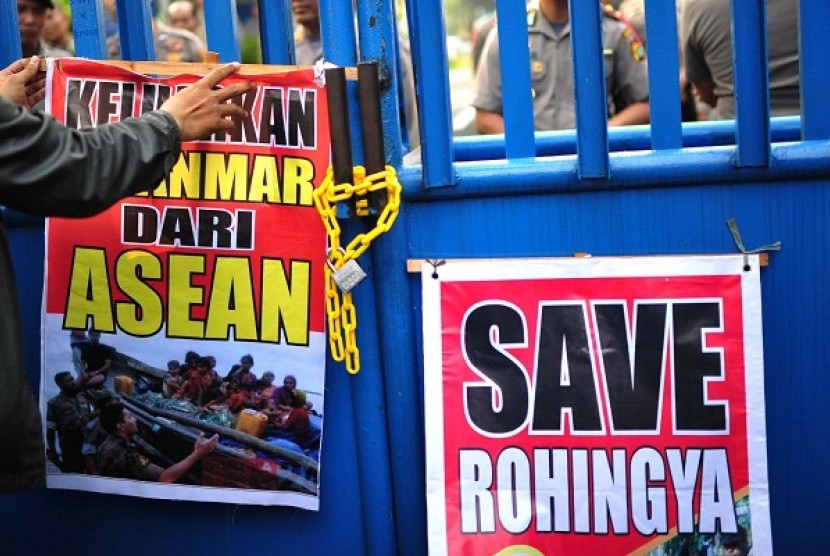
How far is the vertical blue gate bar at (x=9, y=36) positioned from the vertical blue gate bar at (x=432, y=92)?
40.9 inches

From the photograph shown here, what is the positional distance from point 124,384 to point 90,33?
903 millimetres

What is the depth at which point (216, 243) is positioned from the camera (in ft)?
9.09

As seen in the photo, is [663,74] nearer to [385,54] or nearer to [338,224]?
[385,54]

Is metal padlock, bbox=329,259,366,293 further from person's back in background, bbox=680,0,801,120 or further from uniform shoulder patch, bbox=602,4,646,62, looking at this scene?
uniform shoulder patch, bbox=602,4,646,62

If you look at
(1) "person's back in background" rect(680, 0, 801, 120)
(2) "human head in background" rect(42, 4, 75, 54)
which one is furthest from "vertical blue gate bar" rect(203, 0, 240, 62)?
(2) "human head in background" rect(42, 4, 75, 54)

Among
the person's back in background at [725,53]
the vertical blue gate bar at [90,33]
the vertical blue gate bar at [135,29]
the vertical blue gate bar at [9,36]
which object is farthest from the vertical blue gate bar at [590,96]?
the person's back in background at [725,53]

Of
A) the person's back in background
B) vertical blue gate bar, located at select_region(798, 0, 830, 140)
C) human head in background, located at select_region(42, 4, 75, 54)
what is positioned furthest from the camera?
human head in background, located at select_region(42, 4, 75, 54)

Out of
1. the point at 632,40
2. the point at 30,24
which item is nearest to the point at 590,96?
the point at 632,40

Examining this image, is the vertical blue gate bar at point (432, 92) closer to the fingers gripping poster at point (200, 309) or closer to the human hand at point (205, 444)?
the fingers gripping poster at point (200, 309)

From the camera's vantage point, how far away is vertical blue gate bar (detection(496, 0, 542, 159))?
8.94ft

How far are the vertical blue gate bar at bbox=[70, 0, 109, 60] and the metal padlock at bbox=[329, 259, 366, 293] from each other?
85 cm

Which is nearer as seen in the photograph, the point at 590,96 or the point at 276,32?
the point at 590,96

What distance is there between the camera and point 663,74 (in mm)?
2695

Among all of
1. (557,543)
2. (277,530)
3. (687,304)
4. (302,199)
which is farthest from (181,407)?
(687,304)
